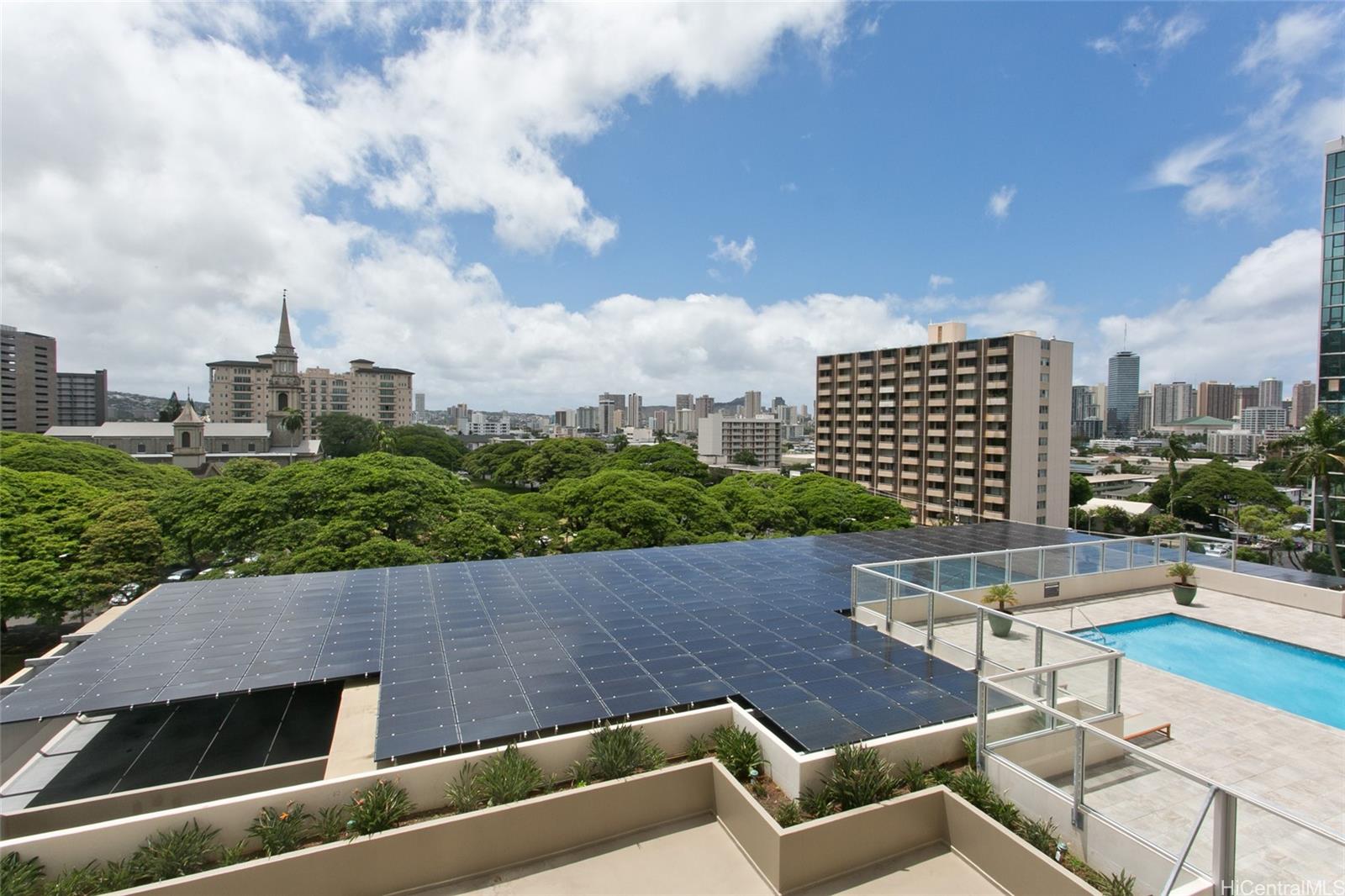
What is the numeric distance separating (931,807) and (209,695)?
10.3 m

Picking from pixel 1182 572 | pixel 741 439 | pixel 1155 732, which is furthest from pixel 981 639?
pixel 741 439

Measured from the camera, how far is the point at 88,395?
550 ft

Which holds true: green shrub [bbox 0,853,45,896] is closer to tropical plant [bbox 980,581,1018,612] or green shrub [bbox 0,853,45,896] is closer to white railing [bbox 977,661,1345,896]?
white railing [bbox 977,661,1345,896]

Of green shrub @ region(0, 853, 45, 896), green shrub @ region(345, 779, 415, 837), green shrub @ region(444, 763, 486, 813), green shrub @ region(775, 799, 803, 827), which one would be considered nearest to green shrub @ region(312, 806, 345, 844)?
green shrub @ region(345, 779, 415, 837)

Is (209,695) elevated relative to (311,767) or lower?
elevated

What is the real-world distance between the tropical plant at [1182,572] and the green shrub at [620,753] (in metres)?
16.6

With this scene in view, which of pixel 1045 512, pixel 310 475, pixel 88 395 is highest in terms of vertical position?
pixel 88 395

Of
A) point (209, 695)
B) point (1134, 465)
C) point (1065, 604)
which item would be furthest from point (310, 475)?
point (1134, 465)

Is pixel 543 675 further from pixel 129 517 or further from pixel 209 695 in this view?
pixel 129 517

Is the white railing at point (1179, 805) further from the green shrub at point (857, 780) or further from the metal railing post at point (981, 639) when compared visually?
the metal railing post at point (981, 639)

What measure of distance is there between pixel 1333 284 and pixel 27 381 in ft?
629

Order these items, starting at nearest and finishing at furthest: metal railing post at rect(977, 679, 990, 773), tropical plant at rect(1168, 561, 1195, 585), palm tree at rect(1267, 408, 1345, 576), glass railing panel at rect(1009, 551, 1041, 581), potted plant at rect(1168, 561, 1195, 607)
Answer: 1. metal railing post at rect(977, 679, 990, 773)
2. glass railing panel at rect(1009, 551, 1041, 581)
3. potted plant at rect(1168, 561, 1195, 607)
4. tropical plant at rect(1168, 561, 1195, 585)
5. palm tree at rect(1267, 408, 1345, 576)

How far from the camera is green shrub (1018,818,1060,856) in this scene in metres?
6.83

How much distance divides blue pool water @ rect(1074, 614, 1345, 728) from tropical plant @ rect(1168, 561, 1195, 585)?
165 centimetres
